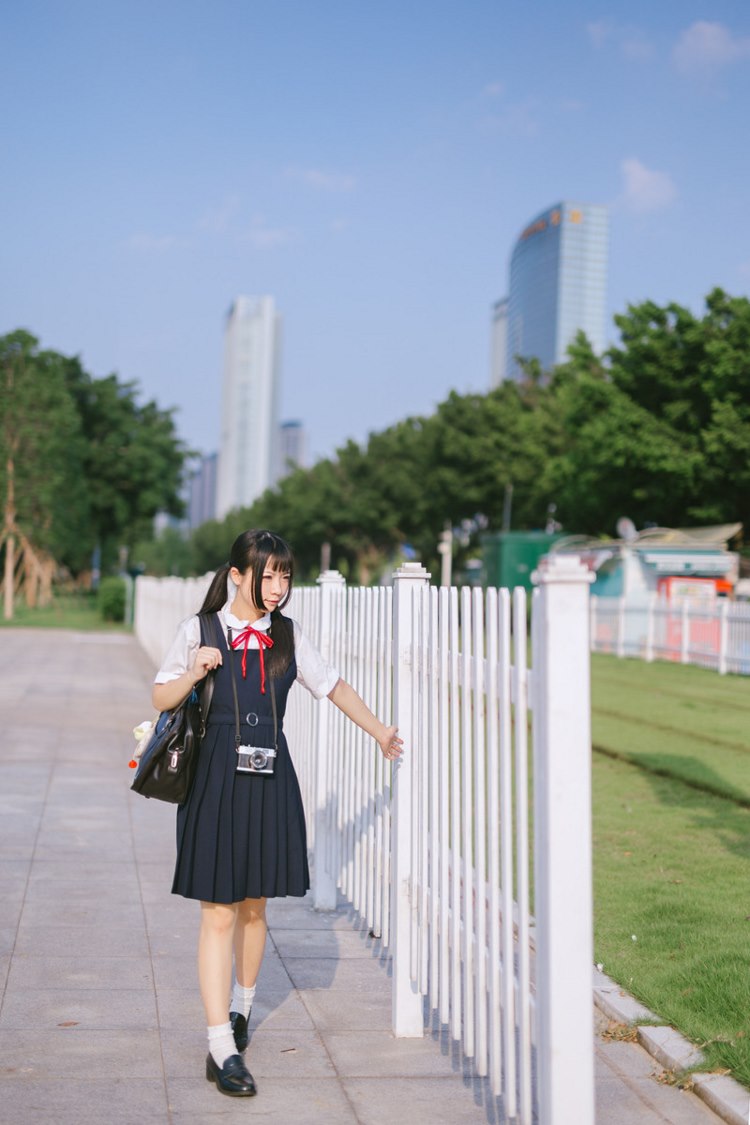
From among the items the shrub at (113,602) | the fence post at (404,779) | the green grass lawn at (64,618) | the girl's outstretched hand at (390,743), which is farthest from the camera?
the shrub at (113,602)

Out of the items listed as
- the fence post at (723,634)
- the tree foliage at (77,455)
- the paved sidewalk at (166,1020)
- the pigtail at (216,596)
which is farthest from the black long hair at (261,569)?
the tree foliage at (77,455)

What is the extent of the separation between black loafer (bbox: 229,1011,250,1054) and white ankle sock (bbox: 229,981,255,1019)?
0.7 inches

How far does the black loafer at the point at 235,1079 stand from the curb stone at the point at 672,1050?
1355mm

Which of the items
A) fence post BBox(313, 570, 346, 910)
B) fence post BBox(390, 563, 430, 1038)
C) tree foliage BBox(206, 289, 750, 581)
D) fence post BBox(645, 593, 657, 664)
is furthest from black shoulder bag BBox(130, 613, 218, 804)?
tree foliage BBox(206, 289, 750, 581)

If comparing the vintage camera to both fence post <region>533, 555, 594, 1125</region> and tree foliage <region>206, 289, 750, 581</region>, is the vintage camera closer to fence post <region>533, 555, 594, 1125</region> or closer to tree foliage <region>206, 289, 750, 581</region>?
fence post <region>533, 555, 594, 1125</region>

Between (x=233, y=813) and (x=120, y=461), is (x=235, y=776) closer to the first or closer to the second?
(x=233, y=813)

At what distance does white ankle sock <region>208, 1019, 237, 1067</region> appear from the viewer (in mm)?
3928

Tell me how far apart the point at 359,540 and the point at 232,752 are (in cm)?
7016

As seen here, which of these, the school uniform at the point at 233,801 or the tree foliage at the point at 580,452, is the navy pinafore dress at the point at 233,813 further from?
the tree foliage at the point at 580,452

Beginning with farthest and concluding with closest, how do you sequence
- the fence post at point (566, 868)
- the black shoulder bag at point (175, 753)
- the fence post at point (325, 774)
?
1. the fence post at point (325, 774)
2. the black shoulder bag at point (175, 753)
3. the fence post at point (566, 868)

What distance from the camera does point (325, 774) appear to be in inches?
255

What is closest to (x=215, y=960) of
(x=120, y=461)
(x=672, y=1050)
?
(x=672, y=1050)

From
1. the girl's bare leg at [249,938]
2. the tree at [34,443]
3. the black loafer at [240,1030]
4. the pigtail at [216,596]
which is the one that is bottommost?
the black loafer at [240,1030]

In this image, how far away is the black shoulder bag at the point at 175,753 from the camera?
3906 mm
